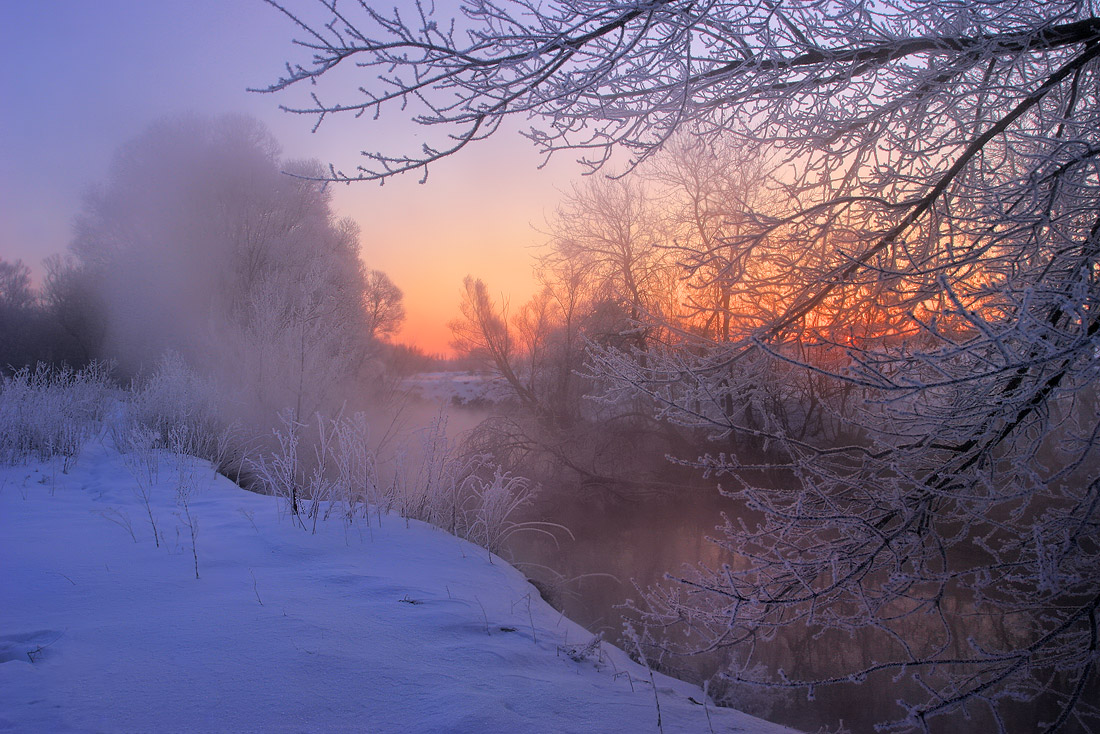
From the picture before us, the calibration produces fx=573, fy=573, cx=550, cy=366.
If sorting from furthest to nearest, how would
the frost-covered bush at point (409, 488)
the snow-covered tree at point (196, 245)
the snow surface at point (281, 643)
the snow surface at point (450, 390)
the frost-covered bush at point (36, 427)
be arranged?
1. the snow surface at point (450, 390)
2. the snow-covered tree at point (196, 245)
3. the frost-covered bush at point (36, 427)
4. the frost-covered bush at point (409, 488)
5. the snow surface at point (281, 643)

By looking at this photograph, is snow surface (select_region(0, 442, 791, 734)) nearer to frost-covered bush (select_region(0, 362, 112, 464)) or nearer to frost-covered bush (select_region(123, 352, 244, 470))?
frost-covered bush (select_region(0, 362, 112, 464))

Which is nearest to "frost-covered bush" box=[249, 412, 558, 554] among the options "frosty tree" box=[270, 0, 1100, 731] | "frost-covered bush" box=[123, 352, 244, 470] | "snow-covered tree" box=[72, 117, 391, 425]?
"frosty tree" box=[270, 0, 1100, 731]

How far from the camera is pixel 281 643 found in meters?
2.21

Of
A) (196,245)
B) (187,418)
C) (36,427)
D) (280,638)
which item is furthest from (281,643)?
(196,245)

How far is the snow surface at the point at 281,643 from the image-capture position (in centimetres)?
180

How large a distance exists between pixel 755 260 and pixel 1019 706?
3.86 meters

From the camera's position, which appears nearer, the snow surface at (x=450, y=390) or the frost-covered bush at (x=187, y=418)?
the frost-covered bush at (x=187, y=418)

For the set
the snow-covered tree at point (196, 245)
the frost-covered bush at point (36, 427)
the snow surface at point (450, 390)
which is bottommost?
the frost-covered bush at point (36, 427)

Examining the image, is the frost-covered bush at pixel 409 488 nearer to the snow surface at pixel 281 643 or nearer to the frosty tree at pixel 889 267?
the snow surface at pixel 281 643

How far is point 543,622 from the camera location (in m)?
3.39

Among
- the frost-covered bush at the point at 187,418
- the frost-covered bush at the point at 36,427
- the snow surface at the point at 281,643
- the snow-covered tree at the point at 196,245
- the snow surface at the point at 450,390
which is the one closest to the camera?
the snow surface at the point at 281,643

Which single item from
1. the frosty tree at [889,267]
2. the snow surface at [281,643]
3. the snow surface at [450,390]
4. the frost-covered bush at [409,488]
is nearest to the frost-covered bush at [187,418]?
the frost-covered bush at [409,488]

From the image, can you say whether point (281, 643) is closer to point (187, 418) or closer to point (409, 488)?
point (409, 488)

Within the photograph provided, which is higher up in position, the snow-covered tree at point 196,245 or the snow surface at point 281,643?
the snow-covered tree at point 196,245
